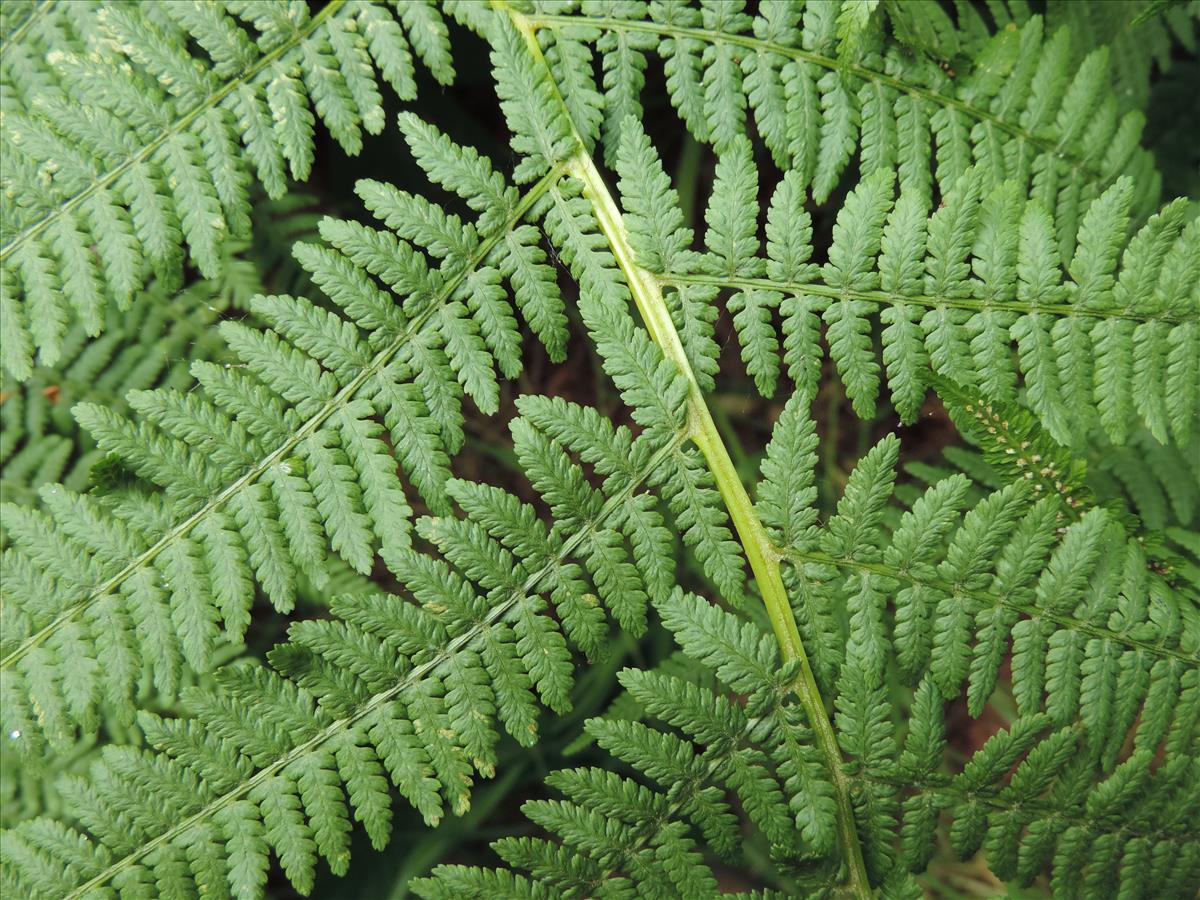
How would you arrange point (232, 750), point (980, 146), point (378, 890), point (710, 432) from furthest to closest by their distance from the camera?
1. point (378, 890)
2. point (980, 146)
3. point (710, 432)
4. point (232, 750)

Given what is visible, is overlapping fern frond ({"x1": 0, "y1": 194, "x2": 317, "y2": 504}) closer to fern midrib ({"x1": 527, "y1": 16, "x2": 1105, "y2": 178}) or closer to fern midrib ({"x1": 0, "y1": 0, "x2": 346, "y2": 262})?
fern midrib ({"x1": 0, "y1": 0, "x2": 346, "y2": 262})

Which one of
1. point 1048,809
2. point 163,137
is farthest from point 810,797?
point 163,137

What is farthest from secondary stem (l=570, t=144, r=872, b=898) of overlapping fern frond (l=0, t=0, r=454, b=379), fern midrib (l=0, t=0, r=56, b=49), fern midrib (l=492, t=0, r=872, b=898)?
fern midrib (l=0, t=0, r=56, b=49)

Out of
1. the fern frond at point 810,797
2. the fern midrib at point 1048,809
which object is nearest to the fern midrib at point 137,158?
the fern frond at point 810,797

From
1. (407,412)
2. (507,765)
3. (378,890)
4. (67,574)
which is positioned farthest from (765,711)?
(378,890)

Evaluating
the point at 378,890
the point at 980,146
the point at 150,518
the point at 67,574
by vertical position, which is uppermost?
the point at 980,146

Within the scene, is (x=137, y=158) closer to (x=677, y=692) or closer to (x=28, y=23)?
(x=28, y=23)

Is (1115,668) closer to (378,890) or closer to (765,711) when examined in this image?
(765,711)
